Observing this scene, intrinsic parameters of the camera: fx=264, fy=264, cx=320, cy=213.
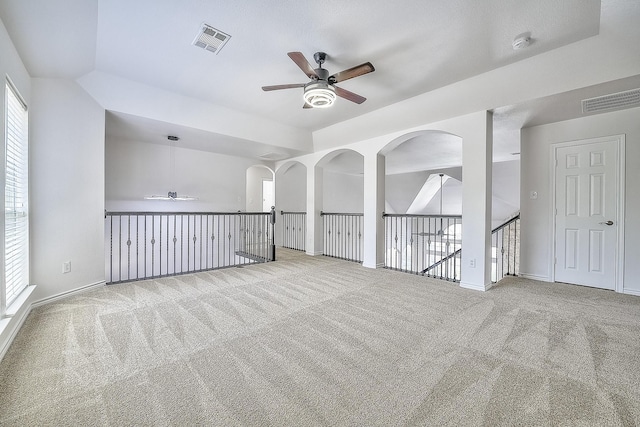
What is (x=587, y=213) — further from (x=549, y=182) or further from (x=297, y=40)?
(x=297, y=40)

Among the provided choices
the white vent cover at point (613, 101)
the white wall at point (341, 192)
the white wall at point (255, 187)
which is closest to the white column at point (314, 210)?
the white wall at point (341, 192)

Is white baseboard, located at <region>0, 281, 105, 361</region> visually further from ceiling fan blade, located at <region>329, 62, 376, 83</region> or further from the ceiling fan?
ceiling fan blade, located at <region>329, 62, 376, 83</region>

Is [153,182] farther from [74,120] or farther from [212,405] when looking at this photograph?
[212,405]

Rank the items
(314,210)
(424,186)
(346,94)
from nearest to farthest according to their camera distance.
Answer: (346,94) < (314,210) < (424,186)

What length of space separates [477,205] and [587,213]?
1.74 metres

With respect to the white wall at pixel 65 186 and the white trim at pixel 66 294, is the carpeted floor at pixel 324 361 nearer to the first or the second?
the white trim at pixel 66 294

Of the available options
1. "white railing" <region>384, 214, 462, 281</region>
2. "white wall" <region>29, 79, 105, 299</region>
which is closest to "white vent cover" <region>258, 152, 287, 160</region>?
"white railing" <region>384, 214, 462, 281</region>

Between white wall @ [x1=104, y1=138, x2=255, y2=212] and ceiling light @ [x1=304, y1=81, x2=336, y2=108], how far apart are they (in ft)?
14.6

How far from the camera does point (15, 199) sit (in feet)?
8.62

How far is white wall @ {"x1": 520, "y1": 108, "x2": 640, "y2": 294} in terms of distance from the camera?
364 centimetres

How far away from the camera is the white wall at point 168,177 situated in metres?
5.54

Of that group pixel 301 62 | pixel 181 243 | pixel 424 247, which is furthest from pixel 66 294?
pixel 424 247

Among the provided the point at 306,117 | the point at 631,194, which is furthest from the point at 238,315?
the point at 631,194

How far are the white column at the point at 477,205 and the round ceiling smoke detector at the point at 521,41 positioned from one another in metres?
1.08
